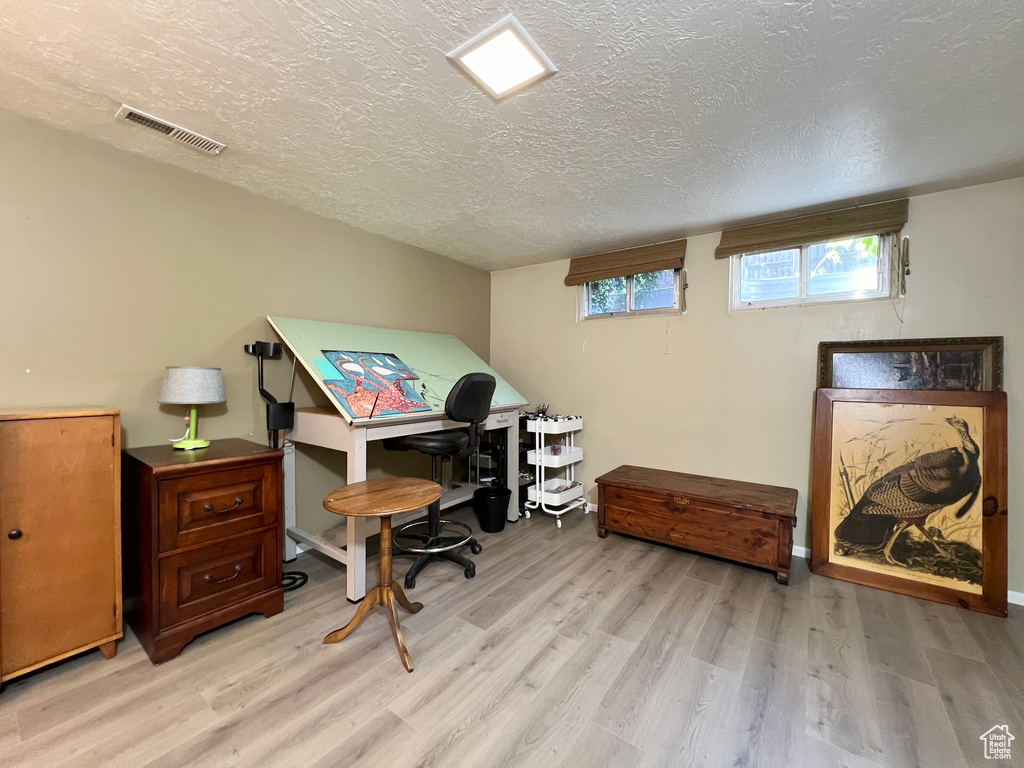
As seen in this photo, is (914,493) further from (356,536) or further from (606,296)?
(356,536)

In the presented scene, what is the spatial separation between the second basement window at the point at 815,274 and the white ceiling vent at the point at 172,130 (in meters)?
3.46

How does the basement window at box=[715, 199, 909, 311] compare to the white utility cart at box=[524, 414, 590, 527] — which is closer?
the basement window at box=[715, 199, 909, 311]

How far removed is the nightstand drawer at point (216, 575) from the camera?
5.79 feet

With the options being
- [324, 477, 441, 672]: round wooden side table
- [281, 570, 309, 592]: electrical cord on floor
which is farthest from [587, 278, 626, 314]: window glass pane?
[281, 570, 309, 592]: electrical cord on floor

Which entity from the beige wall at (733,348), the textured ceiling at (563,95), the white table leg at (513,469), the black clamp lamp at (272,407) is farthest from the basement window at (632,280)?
the black clamp lamp at (272,407)

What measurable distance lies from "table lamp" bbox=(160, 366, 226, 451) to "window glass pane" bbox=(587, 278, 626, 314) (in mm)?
3046

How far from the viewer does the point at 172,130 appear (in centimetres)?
188

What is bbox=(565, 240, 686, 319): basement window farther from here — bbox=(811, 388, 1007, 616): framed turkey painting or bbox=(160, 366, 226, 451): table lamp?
bbox=(160, 366, 226, 451): table lamp

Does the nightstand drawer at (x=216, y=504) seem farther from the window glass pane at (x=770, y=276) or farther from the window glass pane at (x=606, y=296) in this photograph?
the window glass pane at (x=770, y=276)

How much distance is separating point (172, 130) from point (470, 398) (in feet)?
6.56

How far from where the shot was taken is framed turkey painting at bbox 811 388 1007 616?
2.22m

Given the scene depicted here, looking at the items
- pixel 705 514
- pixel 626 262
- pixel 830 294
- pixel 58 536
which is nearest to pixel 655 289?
pixel 626 262

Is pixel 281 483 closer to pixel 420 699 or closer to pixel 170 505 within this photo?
pixel 170 505

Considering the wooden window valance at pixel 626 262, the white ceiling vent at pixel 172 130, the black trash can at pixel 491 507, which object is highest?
the white ceiling vent at pixel 172 130
